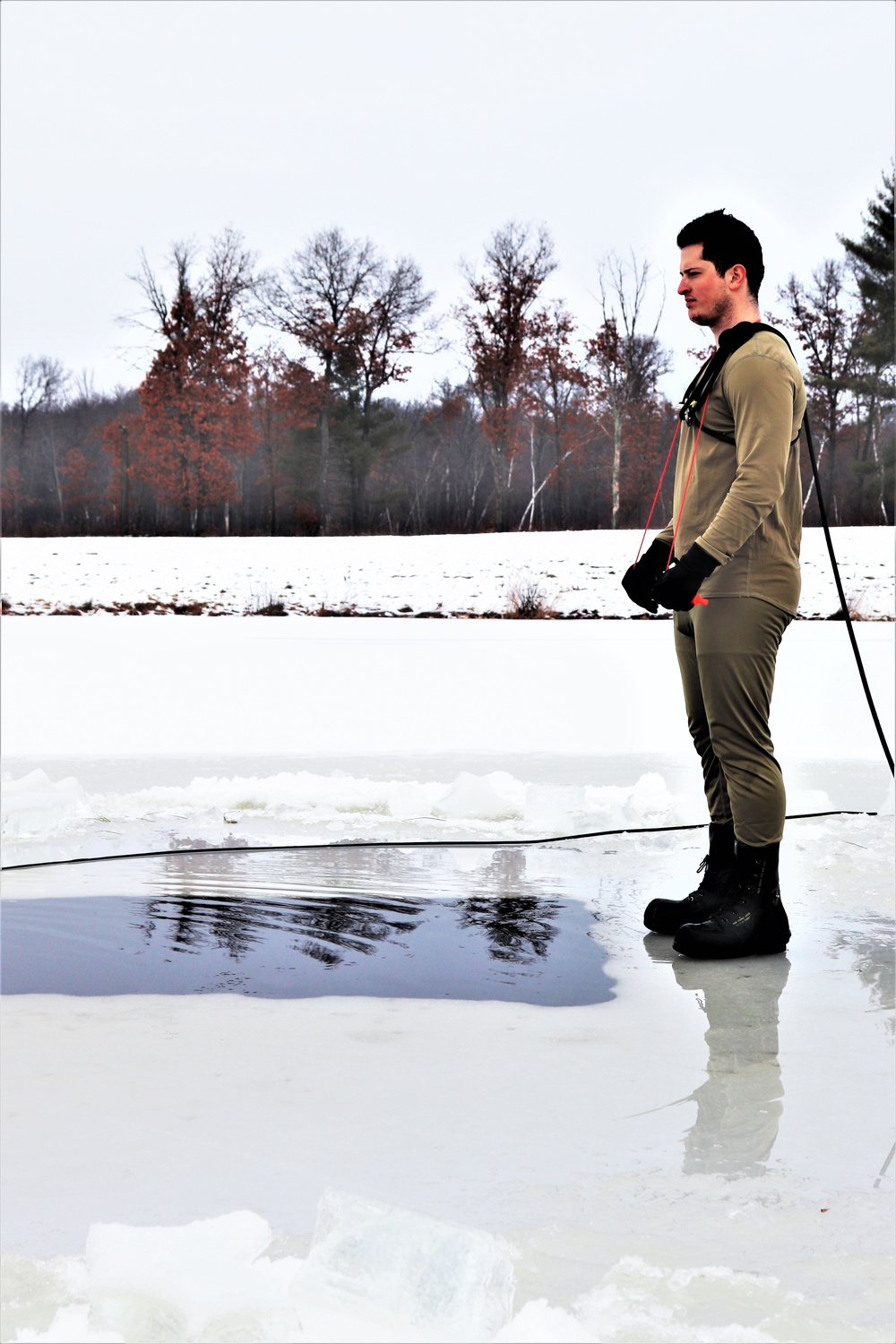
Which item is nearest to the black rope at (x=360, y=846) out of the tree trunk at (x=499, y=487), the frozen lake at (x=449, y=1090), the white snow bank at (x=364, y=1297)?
the frozen lake at (x=449, y=1090)

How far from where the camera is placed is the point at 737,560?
2.76 metres

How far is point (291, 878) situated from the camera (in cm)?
342

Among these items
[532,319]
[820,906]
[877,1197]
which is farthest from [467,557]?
[877,1197]

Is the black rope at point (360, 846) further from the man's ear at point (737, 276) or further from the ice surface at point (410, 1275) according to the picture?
the ice surface at point (410, 1275)

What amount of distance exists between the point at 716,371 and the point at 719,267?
231 millimetres

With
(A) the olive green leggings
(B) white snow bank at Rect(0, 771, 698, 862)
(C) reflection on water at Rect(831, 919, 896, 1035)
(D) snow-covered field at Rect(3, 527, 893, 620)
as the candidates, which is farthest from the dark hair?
(D) snow-covered field at Rect(3, 527, 893, 620)

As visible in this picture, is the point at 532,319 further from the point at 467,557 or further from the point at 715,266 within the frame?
the point at 715,266

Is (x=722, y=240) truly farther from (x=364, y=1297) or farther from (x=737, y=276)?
(x=364, y=1297)

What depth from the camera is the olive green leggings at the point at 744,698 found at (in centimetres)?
274

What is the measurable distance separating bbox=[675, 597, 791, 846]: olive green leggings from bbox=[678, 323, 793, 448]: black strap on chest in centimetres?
40

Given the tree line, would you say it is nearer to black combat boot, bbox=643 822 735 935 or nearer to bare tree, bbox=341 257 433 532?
bare tree, bbox=341 257 433 532

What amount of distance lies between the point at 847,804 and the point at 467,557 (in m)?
15.9

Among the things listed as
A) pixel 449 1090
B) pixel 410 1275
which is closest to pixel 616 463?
pixel 449 1090

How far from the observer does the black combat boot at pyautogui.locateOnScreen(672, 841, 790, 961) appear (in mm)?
2711
